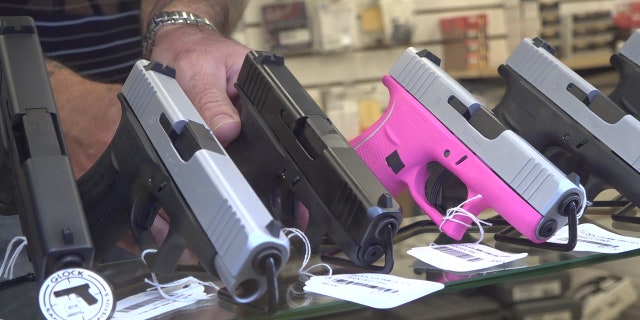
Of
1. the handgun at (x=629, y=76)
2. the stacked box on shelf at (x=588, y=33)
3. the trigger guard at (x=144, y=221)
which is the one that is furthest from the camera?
the stacked box on shelf at (x=588, y=33)

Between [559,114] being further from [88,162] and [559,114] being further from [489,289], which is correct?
[88,162]

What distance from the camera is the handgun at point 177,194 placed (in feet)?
2.11

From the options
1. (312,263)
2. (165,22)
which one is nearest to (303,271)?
(312,263)

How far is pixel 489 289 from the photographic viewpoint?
788 millimetres

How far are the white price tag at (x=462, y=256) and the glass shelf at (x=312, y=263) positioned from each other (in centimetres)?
1

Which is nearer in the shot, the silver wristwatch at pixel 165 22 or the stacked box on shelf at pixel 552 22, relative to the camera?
the silver wristwatch at pixel 165 22

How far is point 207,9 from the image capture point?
129 cm

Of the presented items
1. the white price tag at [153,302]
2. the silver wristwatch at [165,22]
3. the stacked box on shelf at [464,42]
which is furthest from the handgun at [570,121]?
the stacked box on shelf at [464,42]

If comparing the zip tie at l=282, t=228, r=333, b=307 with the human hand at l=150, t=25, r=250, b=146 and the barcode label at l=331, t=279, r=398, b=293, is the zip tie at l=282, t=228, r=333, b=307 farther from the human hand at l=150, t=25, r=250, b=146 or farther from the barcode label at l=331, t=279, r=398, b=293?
the human hand at l=150, t=25, r=250, b=146

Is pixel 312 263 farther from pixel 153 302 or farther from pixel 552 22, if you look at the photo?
pixel 552 22

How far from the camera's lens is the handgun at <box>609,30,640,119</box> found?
114 cm

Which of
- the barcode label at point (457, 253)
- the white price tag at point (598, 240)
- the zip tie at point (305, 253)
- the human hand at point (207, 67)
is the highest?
the human hand at point (207, 67)

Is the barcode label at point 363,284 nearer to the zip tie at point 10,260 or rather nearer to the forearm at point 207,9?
the zip tie at point 10,260

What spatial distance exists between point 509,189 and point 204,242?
376mm
